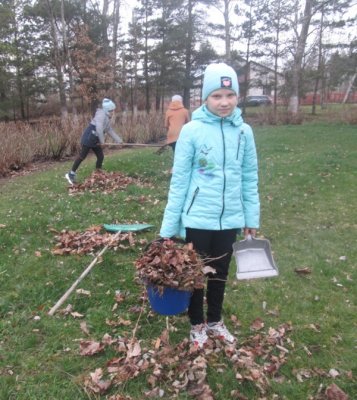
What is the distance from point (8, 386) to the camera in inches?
110

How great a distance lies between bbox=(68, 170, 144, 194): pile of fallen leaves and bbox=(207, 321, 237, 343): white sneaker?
5.05 metres

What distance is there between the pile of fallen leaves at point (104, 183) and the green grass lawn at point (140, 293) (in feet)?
1.47

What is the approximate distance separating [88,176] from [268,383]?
7315 mm

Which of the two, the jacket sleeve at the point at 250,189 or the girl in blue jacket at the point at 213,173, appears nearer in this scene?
the girl in blue jacket at the point at 213,173

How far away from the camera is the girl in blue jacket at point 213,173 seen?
8.98 ft

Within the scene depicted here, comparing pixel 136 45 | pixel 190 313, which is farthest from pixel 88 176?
pixel 136 45

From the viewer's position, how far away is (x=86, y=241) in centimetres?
508

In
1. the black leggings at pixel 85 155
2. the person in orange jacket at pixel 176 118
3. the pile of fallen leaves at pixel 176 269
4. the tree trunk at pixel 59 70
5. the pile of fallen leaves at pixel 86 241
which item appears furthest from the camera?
the tree trunk at pixel 59 70

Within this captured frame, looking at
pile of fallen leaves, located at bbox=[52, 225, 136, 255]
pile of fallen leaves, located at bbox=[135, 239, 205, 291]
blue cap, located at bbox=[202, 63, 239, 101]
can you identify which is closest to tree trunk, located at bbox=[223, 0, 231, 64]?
pile of fallen leaves, located at bbox=[52, 225, 136, 255]

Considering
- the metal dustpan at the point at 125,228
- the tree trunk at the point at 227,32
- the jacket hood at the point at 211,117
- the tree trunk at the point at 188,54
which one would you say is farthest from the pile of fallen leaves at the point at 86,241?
the tree trunk at the point at 188,54

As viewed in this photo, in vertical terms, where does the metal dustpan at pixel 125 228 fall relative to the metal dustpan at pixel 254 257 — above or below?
below

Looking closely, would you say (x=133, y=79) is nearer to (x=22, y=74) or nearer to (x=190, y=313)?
(x=22, y=74)

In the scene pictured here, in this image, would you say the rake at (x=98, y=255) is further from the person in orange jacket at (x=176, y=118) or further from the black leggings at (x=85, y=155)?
the person in orange jacket at (x=176, y=118)

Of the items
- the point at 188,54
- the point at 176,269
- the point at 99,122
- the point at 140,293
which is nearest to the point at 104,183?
the point at 99,122
